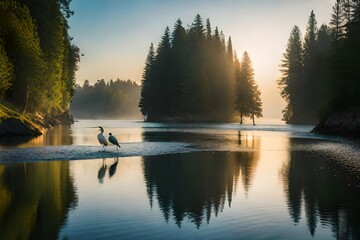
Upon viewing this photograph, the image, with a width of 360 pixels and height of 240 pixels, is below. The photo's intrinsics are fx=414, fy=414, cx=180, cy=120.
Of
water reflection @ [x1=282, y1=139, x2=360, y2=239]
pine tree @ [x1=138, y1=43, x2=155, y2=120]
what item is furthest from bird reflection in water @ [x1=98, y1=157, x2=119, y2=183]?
pine tree @ [x1=138, y1=43, x2=155, y2=120]

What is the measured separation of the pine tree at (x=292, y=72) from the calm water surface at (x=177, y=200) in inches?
3285

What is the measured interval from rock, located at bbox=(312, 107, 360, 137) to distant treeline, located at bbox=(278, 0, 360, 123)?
114 cm

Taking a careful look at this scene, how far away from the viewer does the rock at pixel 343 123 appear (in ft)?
149

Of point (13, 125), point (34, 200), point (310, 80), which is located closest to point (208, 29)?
point (310, 80)

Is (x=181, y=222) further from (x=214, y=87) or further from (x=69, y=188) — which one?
(x=214, y=87)

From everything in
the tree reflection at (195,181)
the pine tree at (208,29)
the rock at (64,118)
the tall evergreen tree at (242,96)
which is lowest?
the tree reflection at (195,181)

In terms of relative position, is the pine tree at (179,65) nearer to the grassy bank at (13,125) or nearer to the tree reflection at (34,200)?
the grassy bank at (13,125)

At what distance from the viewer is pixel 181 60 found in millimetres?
110062

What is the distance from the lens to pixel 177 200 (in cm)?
1220

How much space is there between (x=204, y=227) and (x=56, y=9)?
56.3 metres

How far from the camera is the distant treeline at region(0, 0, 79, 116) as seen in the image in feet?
149

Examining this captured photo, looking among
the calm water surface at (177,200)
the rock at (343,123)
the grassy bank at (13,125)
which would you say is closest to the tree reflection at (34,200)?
the calm water surface at (177,200)

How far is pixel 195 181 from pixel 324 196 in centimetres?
483

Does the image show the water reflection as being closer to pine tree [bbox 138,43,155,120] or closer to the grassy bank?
the grassy bank
